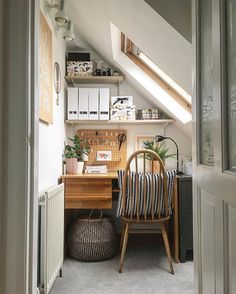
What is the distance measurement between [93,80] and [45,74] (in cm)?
110

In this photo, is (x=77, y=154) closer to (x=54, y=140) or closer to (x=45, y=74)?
(x=54, y=140)

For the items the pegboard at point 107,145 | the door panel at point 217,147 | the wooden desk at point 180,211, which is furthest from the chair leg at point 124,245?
the door panel at point 217,147

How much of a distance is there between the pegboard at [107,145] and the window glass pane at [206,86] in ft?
6.55

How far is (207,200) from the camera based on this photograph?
979 mm

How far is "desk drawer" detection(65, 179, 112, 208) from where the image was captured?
236 centimetres

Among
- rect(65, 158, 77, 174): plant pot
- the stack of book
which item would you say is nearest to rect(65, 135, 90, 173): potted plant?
rect(65, 158, 77, 174): plant pot

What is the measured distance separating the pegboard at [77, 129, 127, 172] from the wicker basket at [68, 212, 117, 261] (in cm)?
81

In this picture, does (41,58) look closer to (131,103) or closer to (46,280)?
(131,103)

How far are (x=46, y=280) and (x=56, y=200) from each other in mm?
531

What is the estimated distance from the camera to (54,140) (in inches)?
90.7

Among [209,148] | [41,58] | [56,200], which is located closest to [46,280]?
[56,200]

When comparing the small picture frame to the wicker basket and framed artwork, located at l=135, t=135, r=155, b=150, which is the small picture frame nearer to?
framed artwork, located at l=135, t=135, r=155, b=150

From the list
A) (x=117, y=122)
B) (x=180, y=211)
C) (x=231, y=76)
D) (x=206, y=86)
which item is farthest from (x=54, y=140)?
(x=231, y=76)

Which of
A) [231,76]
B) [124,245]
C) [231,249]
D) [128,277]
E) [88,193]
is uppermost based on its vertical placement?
[231,76]
